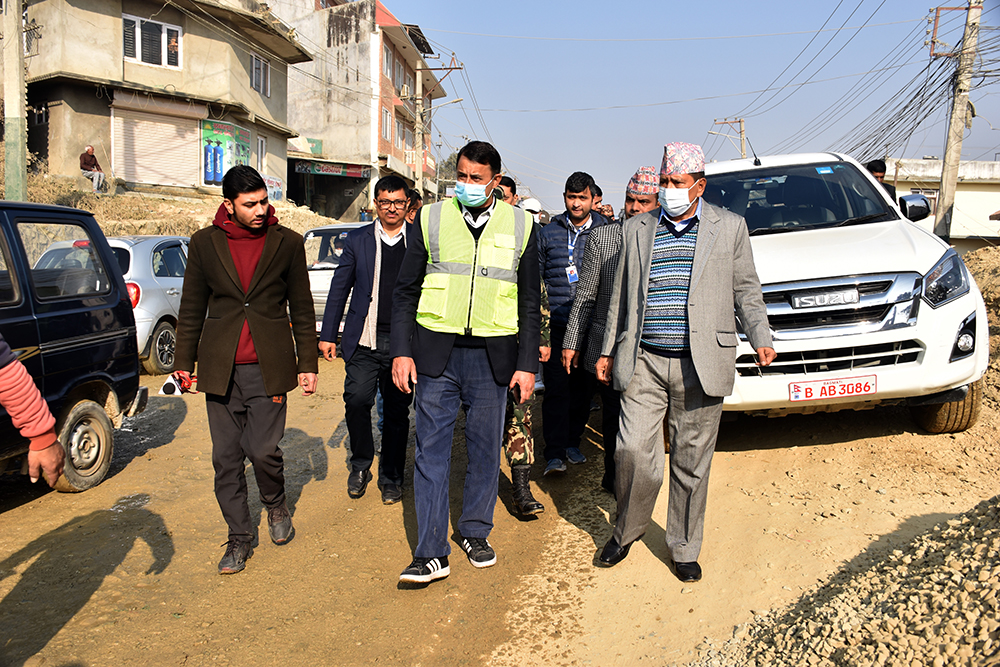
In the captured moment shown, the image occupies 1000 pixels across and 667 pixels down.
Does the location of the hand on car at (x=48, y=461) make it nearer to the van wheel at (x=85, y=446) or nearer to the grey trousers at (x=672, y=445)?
the grey trousers at (x=672, y=445)

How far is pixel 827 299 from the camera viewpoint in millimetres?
4383

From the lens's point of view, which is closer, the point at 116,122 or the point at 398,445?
the point at 398,445

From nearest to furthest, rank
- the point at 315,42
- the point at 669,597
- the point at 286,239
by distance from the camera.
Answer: the point at 669,597 → the point at 286,239 → the point at 315,42

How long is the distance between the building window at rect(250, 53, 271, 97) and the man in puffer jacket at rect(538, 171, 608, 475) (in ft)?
85.7

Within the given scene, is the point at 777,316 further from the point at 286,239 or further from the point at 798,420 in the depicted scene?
the point at 286,239

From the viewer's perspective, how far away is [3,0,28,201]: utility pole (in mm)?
12422

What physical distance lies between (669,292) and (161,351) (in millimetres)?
7770

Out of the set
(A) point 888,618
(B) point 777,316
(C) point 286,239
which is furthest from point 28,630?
(B) point 777,316

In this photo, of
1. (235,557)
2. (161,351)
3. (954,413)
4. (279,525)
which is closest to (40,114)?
(161,351)

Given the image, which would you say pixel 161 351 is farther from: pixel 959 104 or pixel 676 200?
pixel 959 104

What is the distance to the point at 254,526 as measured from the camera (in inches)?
176

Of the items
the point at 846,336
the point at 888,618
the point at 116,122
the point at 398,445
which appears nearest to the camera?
the point at 888,618

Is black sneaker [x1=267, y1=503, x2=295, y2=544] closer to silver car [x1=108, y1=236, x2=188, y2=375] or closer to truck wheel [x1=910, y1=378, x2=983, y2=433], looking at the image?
truck wheel [x1=910, y1=378, x2=983, y2=433]

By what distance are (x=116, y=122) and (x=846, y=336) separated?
25104 mm
